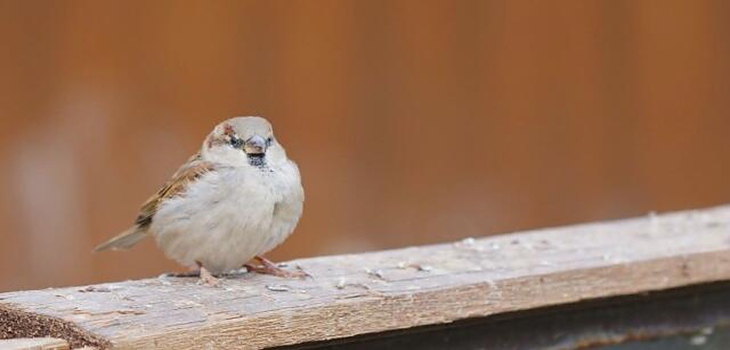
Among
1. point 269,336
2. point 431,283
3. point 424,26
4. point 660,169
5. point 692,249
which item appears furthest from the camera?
point 660,169

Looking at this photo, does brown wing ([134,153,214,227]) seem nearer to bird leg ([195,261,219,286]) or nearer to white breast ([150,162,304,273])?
white breast ([150,162,304,273])

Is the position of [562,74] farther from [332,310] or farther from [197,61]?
[332,310]

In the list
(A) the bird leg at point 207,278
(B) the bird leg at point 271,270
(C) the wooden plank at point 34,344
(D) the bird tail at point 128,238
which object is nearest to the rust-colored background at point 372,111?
(D) the bird tail at point 128,238

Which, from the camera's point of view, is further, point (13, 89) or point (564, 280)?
point (13, 89)

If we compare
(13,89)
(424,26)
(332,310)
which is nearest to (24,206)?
(13,89)

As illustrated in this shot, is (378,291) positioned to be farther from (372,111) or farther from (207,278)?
(372,111)

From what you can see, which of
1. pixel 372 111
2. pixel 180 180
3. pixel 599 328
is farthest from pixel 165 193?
pixel 372 111

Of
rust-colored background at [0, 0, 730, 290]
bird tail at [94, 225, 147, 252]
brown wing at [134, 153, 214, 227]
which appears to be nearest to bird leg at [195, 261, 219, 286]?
brown wing at [134, 153, 214, 227]
